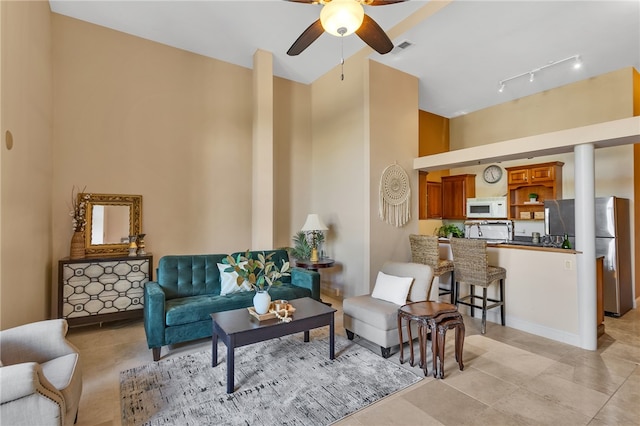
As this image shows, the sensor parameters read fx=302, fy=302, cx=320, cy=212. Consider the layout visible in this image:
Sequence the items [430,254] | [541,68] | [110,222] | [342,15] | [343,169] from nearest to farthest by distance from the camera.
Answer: [342,15], [110,222], [430,254], [541,68], [343,169]

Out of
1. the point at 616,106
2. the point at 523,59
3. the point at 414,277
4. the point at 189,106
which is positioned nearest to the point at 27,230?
the point at 189,106

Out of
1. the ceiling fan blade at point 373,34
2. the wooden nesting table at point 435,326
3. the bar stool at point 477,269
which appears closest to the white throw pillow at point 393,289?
the wooden nesting table at point 435,326

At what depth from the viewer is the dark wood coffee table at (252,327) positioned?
243 centimetres

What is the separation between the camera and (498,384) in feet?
8.30

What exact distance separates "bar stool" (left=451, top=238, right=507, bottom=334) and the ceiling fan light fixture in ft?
9.54

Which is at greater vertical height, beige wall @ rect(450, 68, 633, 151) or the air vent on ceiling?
the air vent on ceiling

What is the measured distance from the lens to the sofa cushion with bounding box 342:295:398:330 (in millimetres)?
2953

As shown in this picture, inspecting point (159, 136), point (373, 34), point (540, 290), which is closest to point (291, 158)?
point (159, 136)

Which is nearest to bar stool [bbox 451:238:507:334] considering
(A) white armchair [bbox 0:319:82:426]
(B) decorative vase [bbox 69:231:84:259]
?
(A) white armchair [bbox 0:319:82:426]

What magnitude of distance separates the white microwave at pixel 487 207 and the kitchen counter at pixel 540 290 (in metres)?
2.02

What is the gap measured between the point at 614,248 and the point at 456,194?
2.78 metres

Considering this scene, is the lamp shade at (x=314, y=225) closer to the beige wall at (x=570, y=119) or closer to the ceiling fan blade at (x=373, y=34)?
the ceiling fan blade at (x=373, y=34)

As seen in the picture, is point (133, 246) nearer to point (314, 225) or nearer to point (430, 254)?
point (314, 225)

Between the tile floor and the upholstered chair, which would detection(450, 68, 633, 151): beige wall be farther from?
the upholstered chair
